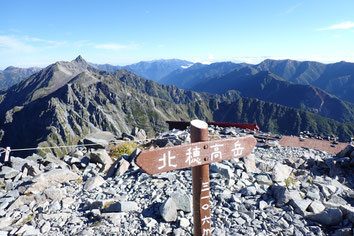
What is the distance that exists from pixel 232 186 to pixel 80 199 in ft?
18.5

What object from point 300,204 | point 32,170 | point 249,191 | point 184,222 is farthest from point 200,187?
point 32,170

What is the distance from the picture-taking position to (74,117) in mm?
176125

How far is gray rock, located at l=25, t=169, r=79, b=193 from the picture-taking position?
9.30 m

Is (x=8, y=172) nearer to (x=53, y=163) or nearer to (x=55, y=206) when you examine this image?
(x=53, y=163)

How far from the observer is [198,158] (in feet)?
14.1

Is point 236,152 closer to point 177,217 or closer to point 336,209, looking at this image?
point 177,217

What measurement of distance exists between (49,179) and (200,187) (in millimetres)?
8025

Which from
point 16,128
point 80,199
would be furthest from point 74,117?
point 80,199

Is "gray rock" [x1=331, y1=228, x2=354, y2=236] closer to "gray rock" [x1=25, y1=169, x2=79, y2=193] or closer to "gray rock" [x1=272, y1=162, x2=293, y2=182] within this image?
"gray rock" [x1=272, y1=162, x2=293, y2=182]

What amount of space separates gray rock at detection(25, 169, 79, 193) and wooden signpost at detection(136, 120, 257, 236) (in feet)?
24.8

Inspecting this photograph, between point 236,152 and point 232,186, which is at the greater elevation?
point 236,152

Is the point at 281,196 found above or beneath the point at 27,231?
above

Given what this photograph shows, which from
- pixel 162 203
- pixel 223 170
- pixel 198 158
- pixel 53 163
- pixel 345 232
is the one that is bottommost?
pixel 345 232

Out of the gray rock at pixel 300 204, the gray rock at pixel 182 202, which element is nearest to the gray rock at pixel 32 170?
the gray rock at pixel 182 202
